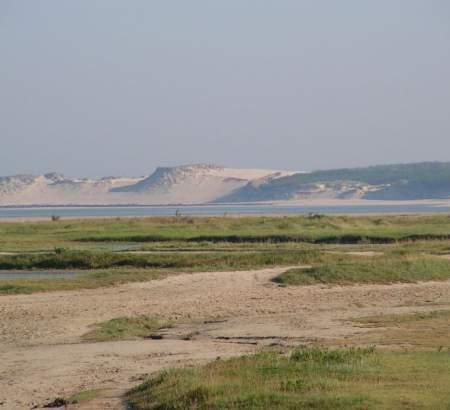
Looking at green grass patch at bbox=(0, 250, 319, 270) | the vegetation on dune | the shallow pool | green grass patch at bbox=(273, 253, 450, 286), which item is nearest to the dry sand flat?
green grass patch at bbox=(273, 253, 450, 286)

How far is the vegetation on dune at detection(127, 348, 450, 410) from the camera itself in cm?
1241

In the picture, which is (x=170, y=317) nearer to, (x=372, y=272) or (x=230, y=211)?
(x=372, y=272)

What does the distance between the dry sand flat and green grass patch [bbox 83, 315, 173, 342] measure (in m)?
0.39

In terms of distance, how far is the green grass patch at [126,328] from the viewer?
21034 millimetres

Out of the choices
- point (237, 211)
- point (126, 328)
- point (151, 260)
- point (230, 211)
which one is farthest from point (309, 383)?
point (230, 211)

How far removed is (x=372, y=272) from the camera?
104ft

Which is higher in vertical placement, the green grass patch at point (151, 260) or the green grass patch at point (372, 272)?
the green grass patch at point (151, 260)

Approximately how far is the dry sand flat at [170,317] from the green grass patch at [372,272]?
792 millimetres


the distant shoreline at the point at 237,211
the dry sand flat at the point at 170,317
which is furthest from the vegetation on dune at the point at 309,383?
the distant shoreline at the point at 237,211

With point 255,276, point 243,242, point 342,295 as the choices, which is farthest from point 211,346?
point 243,242

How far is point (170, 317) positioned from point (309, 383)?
35.6ft

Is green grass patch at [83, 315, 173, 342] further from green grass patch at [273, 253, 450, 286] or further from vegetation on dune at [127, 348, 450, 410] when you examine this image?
green grass patch at [273, 253, 450, 286]

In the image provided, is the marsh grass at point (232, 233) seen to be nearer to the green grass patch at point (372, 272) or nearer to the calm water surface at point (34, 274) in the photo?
the calm water surface at point (34, 274)

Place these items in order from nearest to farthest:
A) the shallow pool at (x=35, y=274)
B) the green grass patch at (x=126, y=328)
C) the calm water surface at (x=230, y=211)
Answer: the green grass patch at (x=126, y=328)
the shallow pool at (x=35, y=274)
the calm water surface at (x=230, y=211)
